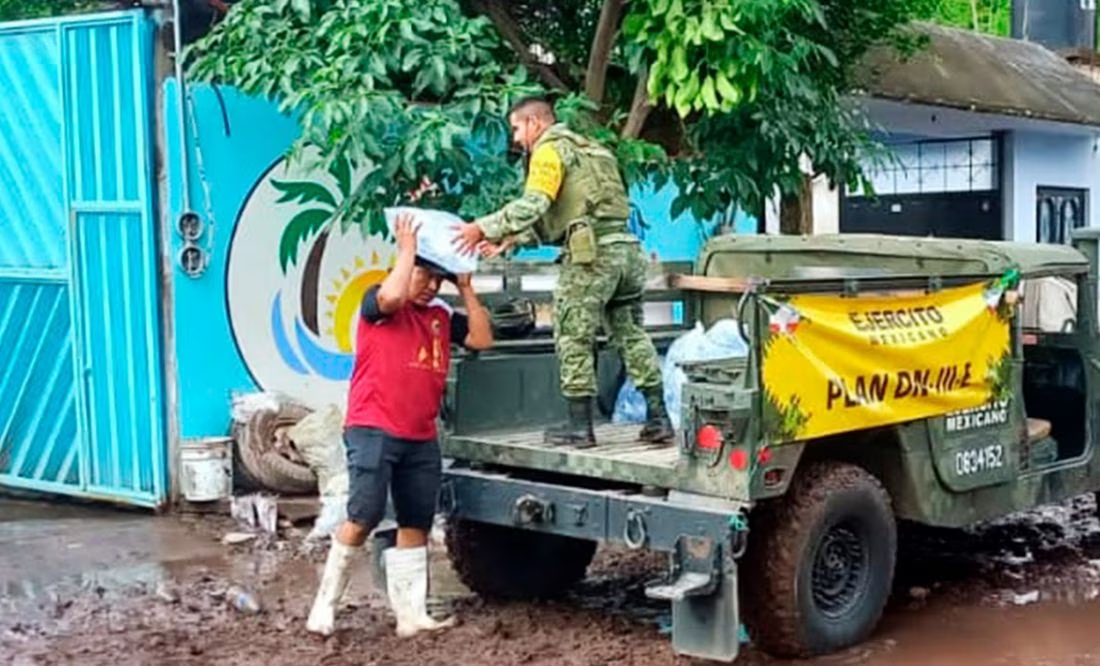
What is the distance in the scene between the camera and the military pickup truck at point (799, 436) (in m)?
5.80

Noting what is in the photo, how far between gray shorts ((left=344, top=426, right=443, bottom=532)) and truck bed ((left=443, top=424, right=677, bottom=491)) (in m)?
0.22

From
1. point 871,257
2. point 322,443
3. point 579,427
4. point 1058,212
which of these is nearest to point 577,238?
point 579,427

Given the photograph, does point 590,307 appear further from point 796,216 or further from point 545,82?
point 796,216

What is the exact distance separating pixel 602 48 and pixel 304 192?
6.97 feet

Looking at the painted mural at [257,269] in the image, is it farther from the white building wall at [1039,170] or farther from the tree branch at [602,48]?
the white building wall at [1039,170]

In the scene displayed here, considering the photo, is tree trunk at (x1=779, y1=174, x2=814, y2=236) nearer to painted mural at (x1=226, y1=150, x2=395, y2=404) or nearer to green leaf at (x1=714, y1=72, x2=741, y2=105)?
painted mural at (x1=226, y1=150, x2=395, y2=404)

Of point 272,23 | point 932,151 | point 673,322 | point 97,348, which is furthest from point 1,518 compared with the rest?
point 932,151

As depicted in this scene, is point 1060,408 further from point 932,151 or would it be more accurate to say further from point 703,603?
point 932,151

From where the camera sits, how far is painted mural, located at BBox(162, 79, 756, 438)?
30.3 feet

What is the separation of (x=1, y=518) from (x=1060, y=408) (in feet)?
20.1

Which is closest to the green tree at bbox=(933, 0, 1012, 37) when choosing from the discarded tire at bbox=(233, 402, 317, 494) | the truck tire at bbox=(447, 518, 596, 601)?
the discarded tire at bbox=(233, 402, 317, 494)

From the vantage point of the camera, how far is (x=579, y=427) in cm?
657

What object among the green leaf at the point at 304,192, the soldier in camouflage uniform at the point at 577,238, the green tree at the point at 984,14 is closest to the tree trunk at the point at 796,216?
the green leaf at the point at 304,192

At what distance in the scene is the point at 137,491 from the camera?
934cm
